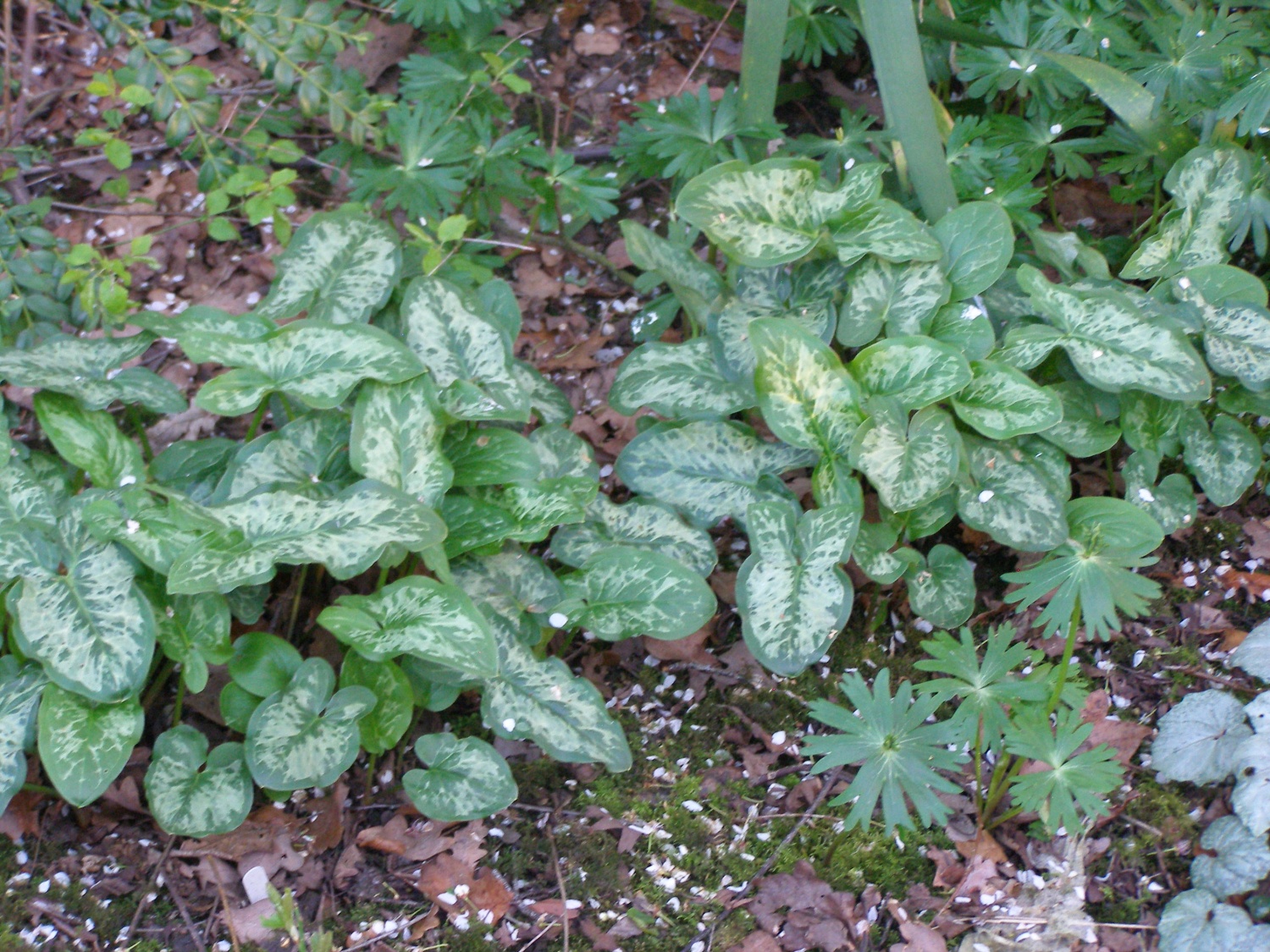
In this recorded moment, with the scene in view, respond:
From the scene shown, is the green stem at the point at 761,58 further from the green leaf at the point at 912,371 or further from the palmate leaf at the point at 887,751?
the palmate leaf at the point at 887,751

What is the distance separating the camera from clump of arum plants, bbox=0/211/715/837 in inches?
60.6

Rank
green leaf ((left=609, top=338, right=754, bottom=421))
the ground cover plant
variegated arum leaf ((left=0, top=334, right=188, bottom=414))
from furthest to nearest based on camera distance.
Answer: green leaf ((left=609, top=338, right=754, bottom=421)) → variegated arum leaf ((left=0, top=334, right=188, bottom=414)) → the ground cover plant

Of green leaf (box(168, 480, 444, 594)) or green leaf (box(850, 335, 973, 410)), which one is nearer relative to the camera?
green leaf (box(168, 480, 444, 594))

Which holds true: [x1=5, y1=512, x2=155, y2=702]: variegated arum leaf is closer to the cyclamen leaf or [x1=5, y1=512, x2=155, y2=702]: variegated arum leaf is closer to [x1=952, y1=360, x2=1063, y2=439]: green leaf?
[x1=952, y1=360, x2=1063, y2=439]: green leaf

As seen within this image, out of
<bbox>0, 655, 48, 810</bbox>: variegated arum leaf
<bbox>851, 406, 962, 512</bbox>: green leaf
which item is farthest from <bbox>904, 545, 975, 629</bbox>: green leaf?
<bbox>0, 655, 48, 810</bbox>: variegated arum leaf

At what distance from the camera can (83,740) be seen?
152cm

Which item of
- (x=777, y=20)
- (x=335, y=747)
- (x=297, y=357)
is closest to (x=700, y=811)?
(x=335, y=747)

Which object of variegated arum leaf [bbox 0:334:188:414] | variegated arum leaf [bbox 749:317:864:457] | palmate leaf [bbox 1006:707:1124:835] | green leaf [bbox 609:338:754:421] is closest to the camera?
palmate leaf [bbox 1006:707:1124:835]

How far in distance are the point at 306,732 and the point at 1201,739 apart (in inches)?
57.9

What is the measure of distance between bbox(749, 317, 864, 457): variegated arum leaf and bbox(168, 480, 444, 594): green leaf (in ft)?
2.08

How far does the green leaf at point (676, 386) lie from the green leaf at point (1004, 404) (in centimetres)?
40

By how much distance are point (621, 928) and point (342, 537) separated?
747 millimetres

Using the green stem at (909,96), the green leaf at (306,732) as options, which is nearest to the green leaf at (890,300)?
the green stem at (909,96)

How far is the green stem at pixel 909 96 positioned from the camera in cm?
195
